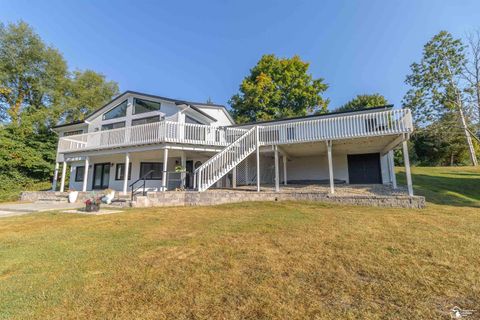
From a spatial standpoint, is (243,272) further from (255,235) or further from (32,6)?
(32,6)

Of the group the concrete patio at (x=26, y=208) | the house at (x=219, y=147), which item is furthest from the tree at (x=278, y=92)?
the concrete patio at (x=26, y=208)

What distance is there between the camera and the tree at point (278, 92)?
28.1m

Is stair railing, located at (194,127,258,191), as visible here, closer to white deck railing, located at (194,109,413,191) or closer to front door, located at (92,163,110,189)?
white deck railing, located at (194,109,413,191)

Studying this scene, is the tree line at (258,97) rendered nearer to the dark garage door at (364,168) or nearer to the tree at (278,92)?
the tree at (278,92)

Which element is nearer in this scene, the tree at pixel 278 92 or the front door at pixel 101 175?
the front door at pixel 101 175

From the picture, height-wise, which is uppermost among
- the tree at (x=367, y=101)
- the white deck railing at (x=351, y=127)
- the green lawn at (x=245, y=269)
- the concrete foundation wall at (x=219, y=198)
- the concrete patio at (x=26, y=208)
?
the tree at (x=367, y=101)

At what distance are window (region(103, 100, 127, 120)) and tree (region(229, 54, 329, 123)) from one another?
47.0ft

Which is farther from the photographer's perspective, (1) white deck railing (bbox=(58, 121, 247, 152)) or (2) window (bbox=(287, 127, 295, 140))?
(1) white deck railing (bbox=(58, 121, 247, 152))

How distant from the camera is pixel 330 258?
395cm

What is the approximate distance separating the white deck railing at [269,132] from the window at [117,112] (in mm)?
2234

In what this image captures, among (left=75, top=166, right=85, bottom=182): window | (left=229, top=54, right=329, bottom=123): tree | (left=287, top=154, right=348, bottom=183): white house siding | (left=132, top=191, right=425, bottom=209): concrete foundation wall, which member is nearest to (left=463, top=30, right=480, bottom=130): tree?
(left=287, top=154, right=348, bottom=183): white house siding

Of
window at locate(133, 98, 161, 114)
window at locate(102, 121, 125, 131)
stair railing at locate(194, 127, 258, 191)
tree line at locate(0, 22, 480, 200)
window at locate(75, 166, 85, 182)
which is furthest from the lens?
window at locate(75, 166, 85, 182)

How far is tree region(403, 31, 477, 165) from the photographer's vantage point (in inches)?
601

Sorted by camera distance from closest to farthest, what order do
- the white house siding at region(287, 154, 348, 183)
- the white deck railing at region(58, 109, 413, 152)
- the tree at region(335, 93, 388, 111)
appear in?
1. the white deck railing at region(58, 109, 413, 152)
2. the white house siding at region(287, 154, 348, 183)
3. the tree at region(335, 93, 388, 111)
